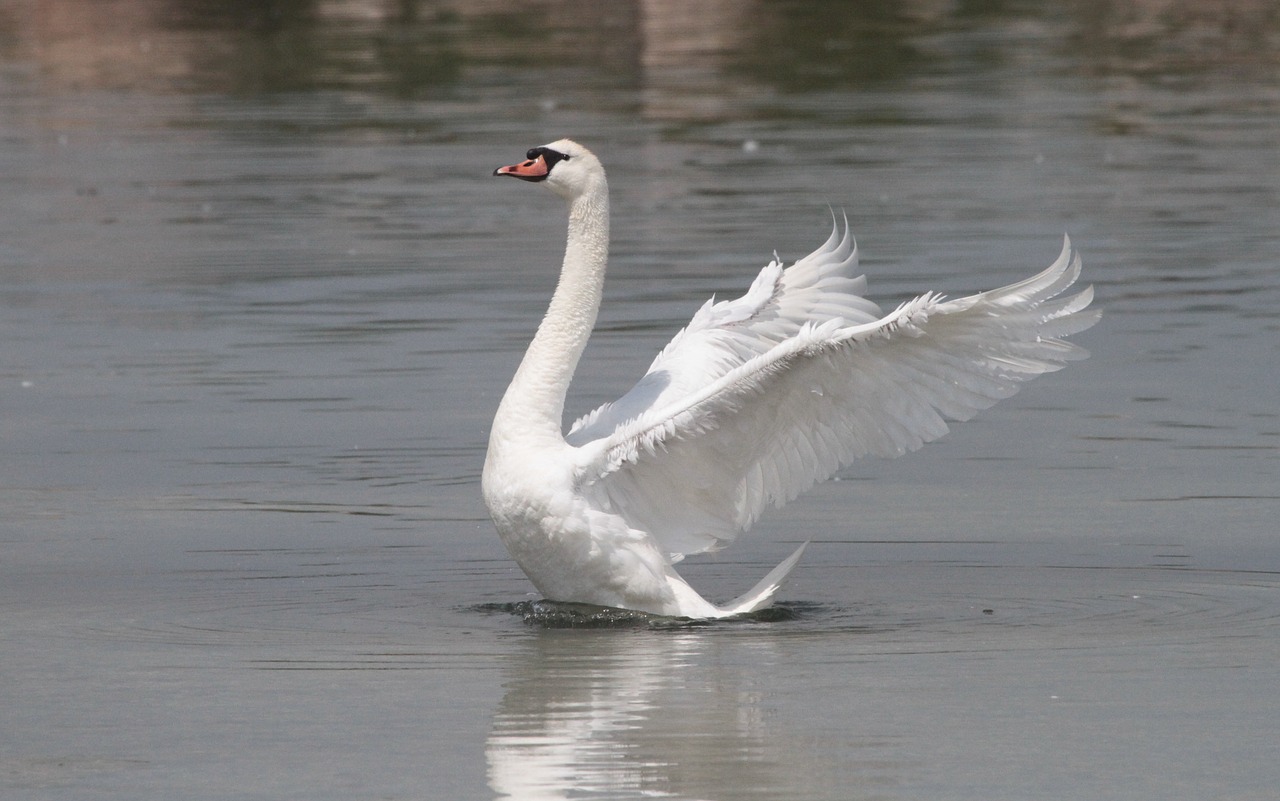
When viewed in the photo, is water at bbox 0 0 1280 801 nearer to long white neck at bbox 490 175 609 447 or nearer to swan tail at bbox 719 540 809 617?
swan tail at bbox 719 540 809 617

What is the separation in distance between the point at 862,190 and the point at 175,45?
19.5 metres

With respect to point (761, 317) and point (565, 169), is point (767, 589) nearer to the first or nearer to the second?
point (565, 169)

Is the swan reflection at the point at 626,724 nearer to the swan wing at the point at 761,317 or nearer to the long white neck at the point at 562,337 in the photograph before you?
the long white neck at the point at 562,337

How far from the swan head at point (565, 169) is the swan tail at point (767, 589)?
1.67 meters

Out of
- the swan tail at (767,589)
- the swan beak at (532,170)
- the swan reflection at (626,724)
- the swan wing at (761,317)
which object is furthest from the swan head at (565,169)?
the swan reflection at (626,724)

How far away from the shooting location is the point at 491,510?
320 inches

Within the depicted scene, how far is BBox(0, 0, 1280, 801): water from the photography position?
21.1 ft

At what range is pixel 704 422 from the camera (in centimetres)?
792

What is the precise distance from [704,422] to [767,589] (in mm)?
587

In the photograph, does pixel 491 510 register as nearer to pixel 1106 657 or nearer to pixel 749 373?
pixel 749 373

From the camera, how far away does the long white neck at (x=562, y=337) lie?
8289 mm

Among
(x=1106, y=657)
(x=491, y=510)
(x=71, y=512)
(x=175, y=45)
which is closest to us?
(x=1106, y=657)

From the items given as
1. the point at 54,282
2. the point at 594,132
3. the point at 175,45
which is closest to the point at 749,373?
the point at 54,282

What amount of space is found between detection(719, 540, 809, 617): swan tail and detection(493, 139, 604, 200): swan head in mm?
1674
